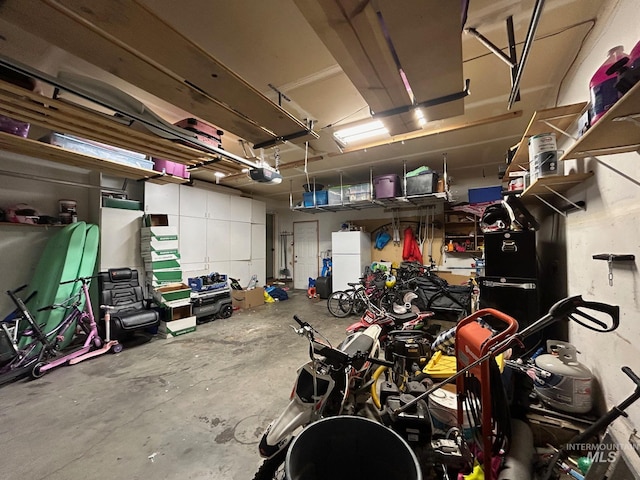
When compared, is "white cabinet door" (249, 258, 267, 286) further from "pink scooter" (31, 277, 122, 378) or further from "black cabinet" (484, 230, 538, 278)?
"black cabinet" (484, 230, 538, 278)

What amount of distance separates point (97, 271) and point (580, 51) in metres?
6.05

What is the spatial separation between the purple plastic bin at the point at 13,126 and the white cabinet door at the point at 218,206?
3.17 metres

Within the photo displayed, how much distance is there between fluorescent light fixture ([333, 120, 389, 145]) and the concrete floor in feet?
9.22

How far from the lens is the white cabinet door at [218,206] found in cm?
561

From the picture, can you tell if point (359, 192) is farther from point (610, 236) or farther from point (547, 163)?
point (610, 236)

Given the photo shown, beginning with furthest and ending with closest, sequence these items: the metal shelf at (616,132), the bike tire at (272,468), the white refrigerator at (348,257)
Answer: the white refrigerator at (348,257)
the bike tire at (272,468)
the metal shelf at (616,132)

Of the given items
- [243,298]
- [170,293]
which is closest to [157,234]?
[170,293]

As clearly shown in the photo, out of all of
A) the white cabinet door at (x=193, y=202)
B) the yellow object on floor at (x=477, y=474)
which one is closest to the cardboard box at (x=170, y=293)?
the white cabinet door at (x=193, y=202)

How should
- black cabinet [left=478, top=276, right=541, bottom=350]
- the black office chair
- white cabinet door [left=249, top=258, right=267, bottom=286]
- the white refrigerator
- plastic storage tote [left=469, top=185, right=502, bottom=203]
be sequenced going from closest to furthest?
black cabinet [left=478, top=276, right=541, bottom=350]
the black office chair
plastic storage tote [left=469, top=185, right=502, bottom=203]
the white refrigerator
white cabinet door [left=249, top=258, right=267, bottom=286]

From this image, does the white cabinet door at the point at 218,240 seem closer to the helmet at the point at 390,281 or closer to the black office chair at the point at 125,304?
the black office chair at the point at 125,304

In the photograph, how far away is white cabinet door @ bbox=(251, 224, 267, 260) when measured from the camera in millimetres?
6582

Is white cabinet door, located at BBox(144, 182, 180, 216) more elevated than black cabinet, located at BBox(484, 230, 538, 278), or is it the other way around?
white cabinet door, located at BBox(144, 182, 180, 216)

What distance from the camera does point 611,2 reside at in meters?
1.31

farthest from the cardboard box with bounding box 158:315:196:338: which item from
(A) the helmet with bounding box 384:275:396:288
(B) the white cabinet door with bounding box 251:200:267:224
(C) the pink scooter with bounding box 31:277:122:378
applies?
(A) the helmet with bounding box 384:275:396:288
